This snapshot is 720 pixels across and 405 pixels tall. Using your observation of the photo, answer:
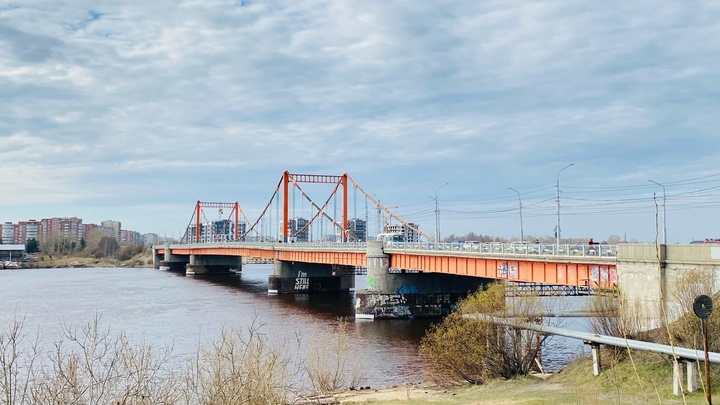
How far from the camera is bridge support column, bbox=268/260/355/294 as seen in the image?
100m

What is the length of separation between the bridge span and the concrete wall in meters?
1.50

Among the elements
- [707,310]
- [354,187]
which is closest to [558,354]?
[707,310]

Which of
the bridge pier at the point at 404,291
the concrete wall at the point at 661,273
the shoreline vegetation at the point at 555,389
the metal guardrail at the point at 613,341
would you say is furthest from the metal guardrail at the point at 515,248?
the shoreline vegetation at the point at 555,389

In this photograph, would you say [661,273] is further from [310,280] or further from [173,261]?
[173,261]

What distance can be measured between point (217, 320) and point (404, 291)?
19.4 m

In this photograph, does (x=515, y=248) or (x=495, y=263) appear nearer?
(x=515, y=248)

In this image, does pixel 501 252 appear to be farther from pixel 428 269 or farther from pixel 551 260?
pixel 428 269

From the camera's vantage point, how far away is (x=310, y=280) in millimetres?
A: 101062

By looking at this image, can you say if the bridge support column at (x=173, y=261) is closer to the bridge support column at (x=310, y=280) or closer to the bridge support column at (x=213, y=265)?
the bridge support column at (x=213, y=265)

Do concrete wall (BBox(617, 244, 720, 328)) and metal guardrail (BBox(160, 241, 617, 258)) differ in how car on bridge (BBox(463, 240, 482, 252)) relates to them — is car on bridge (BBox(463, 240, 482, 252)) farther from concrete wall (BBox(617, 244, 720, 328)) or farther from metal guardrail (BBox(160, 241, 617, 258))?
concrete wall (BBox(617, 244, 720, 328))

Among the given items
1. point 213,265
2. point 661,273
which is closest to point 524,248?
point 661,273

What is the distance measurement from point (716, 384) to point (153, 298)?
80.6m

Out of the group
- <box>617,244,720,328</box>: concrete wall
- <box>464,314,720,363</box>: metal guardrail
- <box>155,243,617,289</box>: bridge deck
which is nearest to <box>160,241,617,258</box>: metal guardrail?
<box>155,243,617,289</box>: bridge deck

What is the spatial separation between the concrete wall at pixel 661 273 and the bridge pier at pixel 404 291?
110 feet
